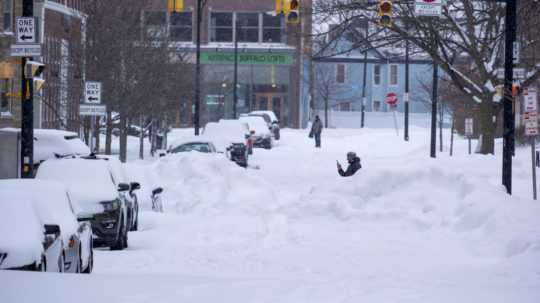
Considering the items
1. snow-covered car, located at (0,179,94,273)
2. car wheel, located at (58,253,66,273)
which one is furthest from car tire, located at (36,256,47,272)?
snow-covered car, located at (0,179,94,273)

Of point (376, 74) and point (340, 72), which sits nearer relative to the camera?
point (340, 72)

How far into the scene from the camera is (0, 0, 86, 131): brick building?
32156 millimetres

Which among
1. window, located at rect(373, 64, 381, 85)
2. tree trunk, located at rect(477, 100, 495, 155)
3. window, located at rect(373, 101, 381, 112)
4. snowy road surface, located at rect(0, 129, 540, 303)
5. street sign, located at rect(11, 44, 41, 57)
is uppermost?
window, located at rect(373, 64, 381, 85)

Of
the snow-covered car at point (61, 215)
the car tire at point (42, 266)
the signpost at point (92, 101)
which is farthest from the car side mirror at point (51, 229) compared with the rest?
the signpost at point (92, 101)

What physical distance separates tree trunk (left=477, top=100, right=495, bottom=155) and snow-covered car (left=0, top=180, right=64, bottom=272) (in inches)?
962

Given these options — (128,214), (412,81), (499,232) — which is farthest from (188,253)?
(412,81)

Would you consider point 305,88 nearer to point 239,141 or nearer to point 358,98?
point 358,98

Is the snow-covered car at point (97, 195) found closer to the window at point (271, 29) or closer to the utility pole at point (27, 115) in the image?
the utility pole at point (27, 115)

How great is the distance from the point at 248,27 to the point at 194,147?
40777 mm

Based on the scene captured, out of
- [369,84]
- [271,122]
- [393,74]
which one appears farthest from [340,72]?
[271,122]

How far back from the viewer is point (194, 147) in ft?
114

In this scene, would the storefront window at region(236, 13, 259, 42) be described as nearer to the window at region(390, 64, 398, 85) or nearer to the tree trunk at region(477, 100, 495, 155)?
the window at region(390, 64, 398, 85)

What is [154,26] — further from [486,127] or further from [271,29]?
[271,29]

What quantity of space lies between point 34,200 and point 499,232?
356 inches
